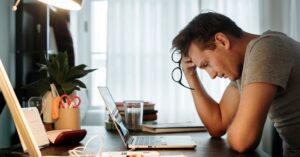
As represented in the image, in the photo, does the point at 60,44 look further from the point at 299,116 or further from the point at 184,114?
the point at 299,116

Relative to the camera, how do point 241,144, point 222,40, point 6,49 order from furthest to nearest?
1. point 6,49
2. point 222,40
3. point 241,144

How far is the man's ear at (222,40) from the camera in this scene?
1306mm

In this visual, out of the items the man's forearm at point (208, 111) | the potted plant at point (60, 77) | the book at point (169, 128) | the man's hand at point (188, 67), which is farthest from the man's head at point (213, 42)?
the potted plant at point (60, 77)

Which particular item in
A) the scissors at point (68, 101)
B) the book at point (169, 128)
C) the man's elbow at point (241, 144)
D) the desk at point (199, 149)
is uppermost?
the scissors at point (68, 101)

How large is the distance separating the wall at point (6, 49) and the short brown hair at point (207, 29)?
1.24 m

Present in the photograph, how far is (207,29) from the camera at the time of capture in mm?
1326

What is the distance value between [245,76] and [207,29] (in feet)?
0.96

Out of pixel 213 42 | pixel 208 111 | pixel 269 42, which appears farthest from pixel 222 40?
pixel 208 111

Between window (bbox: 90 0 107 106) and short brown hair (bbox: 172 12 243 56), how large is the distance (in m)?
2.00

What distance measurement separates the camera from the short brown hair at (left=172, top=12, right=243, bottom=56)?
1324 millimetres

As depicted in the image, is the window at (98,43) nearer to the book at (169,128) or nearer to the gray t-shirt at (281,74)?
the book at (169,128)

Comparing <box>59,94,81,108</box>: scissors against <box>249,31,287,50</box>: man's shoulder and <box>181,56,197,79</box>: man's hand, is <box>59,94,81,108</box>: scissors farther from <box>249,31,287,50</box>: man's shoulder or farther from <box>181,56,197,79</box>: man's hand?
<box>249,31,287,50</box>: man's shoulder

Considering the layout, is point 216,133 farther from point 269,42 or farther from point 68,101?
point 68,101


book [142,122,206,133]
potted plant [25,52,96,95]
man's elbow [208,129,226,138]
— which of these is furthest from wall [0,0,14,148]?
man's elbow [208,129,226,138]
